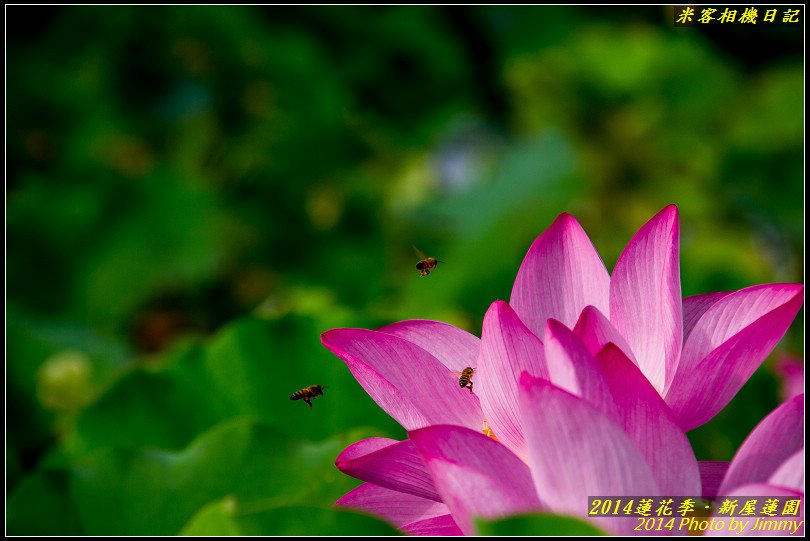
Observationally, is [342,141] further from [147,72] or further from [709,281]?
[709,281]

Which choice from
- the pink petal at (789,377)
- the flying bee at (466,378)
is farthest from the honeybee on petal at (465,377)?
the pink petal at (789,377)

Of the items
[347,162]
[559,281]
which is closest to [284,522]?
[559,281]

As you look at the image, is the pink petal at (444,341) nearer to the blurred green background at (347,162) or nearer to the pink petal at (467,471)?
the pink petal at (467,471)

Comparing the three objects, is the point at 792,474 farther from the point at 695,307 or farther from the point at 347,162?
the point at 347,162

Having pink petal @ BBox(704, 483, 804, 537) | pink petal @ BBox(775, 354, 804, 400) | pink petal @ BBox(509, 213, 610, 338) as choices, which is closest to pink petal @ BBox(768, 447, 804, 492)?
pink petal @ BBox(704, 483, 804, 537)

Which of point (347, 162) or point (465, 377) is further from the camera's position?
point (347, 162)

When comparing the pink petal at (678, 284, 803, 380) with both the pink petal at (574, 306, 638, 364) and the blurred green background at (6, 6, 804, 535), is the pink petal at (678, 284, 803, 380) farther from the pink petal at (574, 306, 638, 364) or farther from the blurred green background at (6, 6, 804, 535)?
the blurred green background at (6, 6, 804, 535)

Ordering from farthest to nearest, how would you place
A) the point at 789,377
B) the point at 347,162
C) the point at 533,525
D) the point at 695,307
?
the point at 347,162 < the point at 789,377 < the point at 695,307 < the point at 533,525
